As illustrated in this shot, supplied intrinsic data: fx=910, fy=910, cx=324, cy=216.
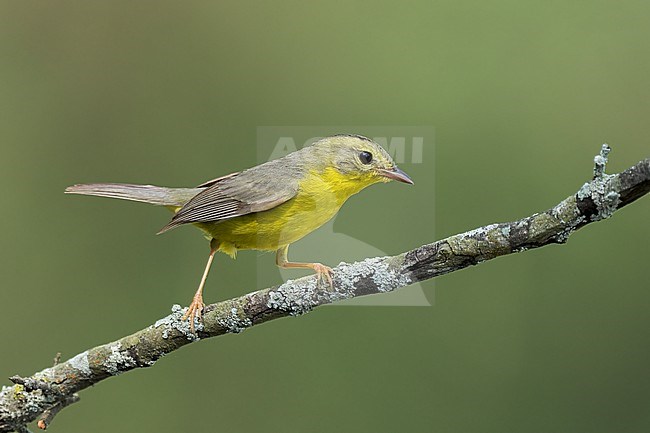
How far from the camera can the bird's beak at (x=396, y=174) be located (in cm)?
325

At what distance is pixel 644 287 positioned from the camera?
5.34 metres

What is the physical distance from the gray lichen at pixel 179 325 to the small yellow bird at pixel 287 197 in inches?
15.4

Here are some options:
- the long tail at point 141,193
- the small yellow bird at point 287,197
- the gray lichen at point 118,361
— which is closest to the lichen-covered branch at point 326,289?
the gray lichen at point 118,361

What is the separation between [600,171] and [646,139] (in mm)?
3560

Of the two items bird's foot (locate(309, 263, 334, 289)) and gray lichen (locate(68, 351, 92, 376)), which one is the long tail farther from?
bird's foot (locate(309, 263, 334, 289))

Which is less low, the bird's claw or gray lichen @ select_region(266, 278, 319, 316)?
the bird's claw

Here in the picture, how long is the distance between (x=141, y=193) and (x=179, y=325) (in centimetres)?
107

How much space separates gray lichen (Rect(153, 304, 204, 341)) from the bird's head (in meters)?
0.86

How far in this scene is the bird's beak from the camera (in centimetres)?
325

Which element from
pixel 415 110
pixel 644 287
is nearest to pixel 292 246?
pixel 415 110

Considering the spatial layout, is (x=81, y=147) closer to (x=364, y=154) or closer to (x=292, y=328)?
(x=292, y=328)

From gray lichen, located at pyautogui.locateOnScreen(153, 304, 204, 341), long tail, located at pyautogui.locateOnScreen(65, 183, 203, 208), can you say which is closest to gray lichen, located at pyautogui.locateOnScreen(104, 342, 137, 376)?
gray lichen, located at pyautogui.locateOnScreen(153, 304, 204, 341)

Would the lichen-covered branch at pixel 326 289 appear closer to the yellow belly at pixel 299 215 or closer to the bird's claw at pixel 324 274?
the bird's claw at pixel 324 274

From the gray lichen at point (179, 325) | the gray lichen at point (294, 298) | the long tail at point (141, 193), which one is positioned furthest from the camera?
the long tail at point (141, 193)
